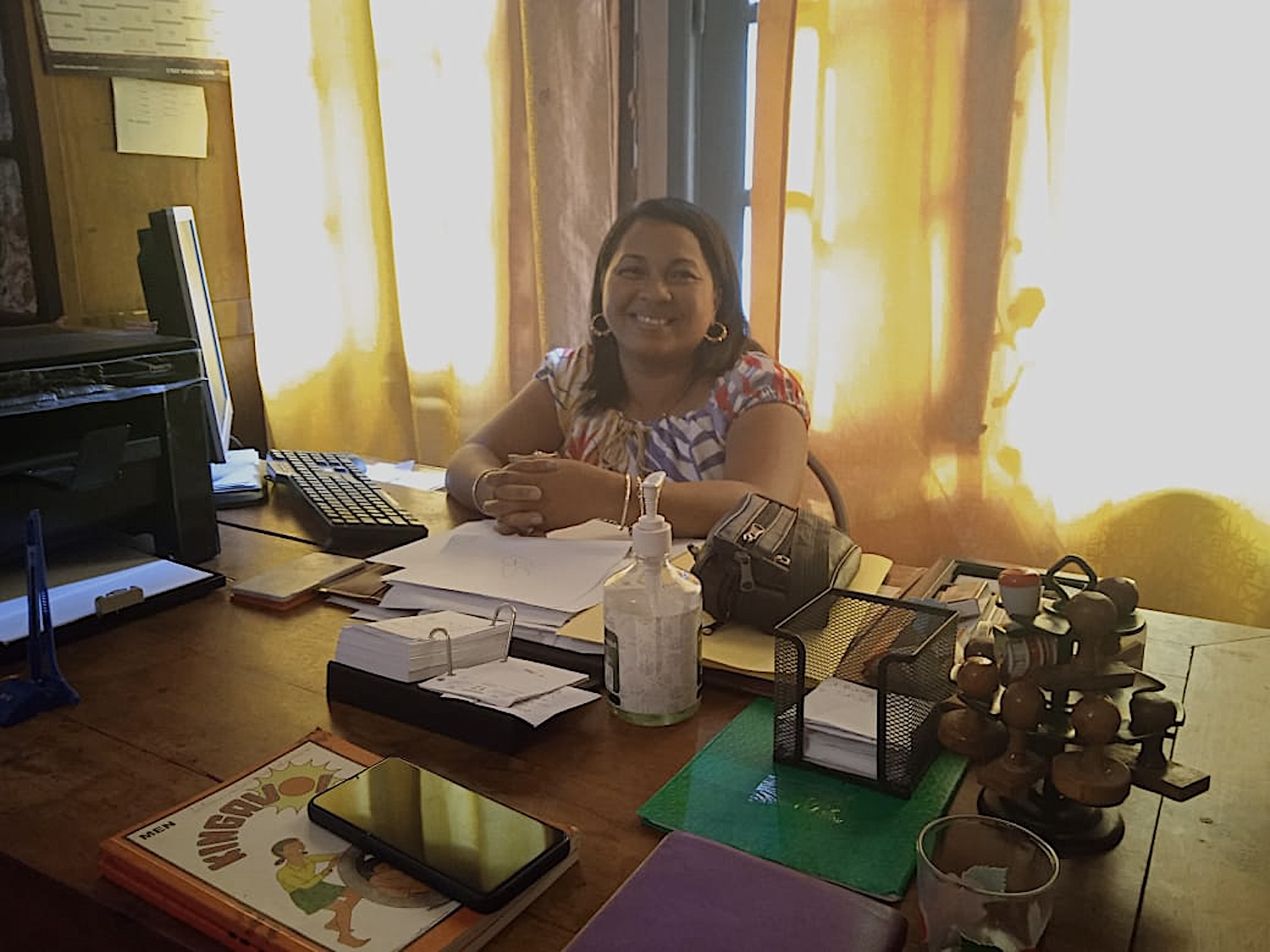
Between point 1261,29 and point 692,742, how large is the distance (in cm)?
150

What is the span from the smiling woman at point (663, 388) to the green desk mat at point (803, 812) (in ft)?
2.64

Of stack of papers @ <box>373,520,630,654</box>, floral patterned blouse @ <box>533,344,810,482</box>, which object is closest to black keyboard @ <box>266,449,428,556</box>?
stack of papers @ <box>373,520,630,654</box>

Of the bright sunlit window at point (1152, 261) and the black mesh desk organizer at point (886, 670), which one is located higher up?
the bright sunlit window at point (1152, 261)

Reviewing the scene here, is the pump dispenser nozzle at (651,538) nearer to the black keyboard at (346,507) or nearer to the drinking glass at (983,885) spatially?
the drinking glass at (983,885)

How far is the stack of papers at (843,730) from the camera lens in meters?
0.84

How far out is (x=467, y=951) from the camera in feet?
2.18

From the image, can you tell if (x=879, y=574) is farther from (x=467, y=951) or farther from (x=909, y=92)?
(x=909, y=92)

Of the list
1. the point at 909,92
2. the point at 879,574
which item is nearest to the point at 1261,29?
the point at 909,92

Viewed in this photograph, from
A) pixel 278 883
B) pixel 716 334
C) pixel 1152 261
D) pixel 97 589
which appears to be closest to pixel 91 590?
pixel 97 589

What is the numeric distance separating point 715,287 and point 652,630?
1.10 meters

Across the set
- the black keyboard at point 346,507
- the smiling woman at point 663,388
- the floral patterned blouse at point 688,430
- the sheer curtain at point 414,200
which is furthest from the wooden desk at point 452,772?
the sheer curtain at point 414,200

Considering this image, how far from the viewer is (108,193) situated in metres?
2.44

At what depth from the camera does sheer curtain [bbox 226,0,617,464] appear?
2.39m

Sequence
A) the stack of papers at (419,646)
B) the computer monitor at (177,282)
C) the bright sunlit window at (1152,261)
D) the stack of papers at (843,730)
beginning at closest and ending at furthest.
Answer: the stack of papers at (843,730) < the stack of papers at (419,646) < the computer monitor at (177,282) < the bright sunlit window at (1152,261)
